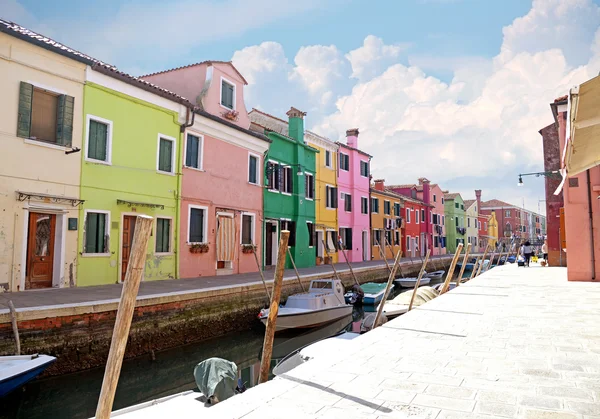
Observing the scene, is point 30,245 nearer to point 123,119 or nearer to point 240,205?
point 123,119

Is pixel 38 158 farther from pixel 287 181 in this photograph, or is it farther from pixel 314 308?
pixel 287 181

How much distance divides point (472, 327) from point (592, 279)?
8.84m

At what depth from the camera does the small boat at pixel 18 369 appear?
5.91 meters

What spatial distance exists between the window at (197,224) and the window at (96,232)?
11.4ft

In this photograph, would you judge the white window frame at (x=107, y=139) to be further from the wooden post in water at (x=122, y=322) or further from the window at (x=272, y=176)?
the wooden post in water at (x=122, y=322)

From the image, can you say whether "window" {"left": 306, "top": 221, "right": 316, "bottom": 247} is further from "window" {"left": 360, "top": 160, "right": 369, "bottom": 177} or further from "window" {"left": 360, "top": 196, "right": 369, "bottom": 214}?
"window" {"left": 360, "top": 160, "right": 369, "bottom": 177}

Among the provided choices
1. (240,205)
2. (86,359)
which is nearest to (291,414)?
(86,359)

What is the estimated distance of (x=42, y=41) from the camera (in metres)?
10.9

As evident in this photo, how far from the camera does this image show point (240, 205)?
1834cm

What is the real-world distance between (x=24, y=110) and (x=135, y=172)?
3.64 m

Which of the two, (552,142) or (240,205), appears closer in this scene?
(240,205)

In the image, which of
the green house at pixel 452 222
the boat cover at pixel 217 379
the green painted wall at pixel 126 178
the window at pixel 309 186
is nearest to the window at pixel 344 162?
the window at pixel 309 186

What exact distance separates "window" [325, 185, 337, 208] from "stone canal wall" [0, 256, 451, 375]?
551 inches

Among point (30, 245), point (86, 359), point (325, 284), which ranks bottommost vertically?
point (86, 359)
